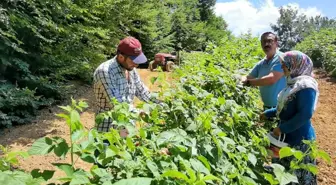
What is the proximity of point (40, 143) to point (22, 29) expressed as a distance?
6.73m

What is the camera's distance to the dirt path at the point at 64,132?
5160 millimetres

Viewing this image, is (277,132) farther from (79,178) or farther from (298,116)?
(79,178)

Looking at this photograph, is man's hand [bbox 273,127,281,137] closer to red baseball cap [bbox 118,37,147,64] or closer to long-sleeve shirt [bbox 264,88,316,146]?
long-sleeve shirt [bbox 264,88,316,146]

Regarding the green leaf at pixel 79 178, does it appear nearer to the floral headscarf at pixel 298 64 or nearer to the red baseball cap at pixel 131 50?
the red baseball cap at pixel 131 50

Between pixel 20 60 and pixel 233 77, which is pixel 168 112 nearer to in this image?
pixel 233 77

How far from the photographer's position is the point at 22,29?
7.38m

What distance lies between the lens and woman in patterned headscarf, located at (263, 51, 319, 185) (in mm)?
2795

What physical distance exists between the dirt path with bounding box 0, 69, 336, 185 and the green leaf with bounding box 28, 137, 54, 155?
348cm

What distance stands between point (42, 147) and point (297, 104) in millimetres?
2171

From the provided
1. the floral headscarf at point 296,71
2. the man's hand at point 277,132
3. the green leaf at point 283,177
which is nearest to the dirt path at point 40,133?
the man's hand at point 277,132

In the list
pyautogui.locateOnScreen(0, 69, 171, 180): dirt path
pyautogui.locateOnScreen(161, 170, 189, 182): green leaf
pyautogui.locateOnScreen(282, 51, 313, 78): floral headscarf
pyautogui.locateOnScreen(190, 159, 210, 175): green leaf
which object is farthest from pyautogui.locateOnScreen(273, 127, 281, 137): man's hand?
pyautogui.locateOnScreen(0, 69, 171, 180): dirt path

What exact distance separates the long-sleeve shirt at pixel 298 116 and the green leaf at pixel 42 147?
2082 millimetres

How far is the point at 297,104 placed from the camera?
2875 mm

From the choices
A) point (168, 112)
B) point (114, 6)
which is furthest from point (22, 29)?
point (168, 112)
